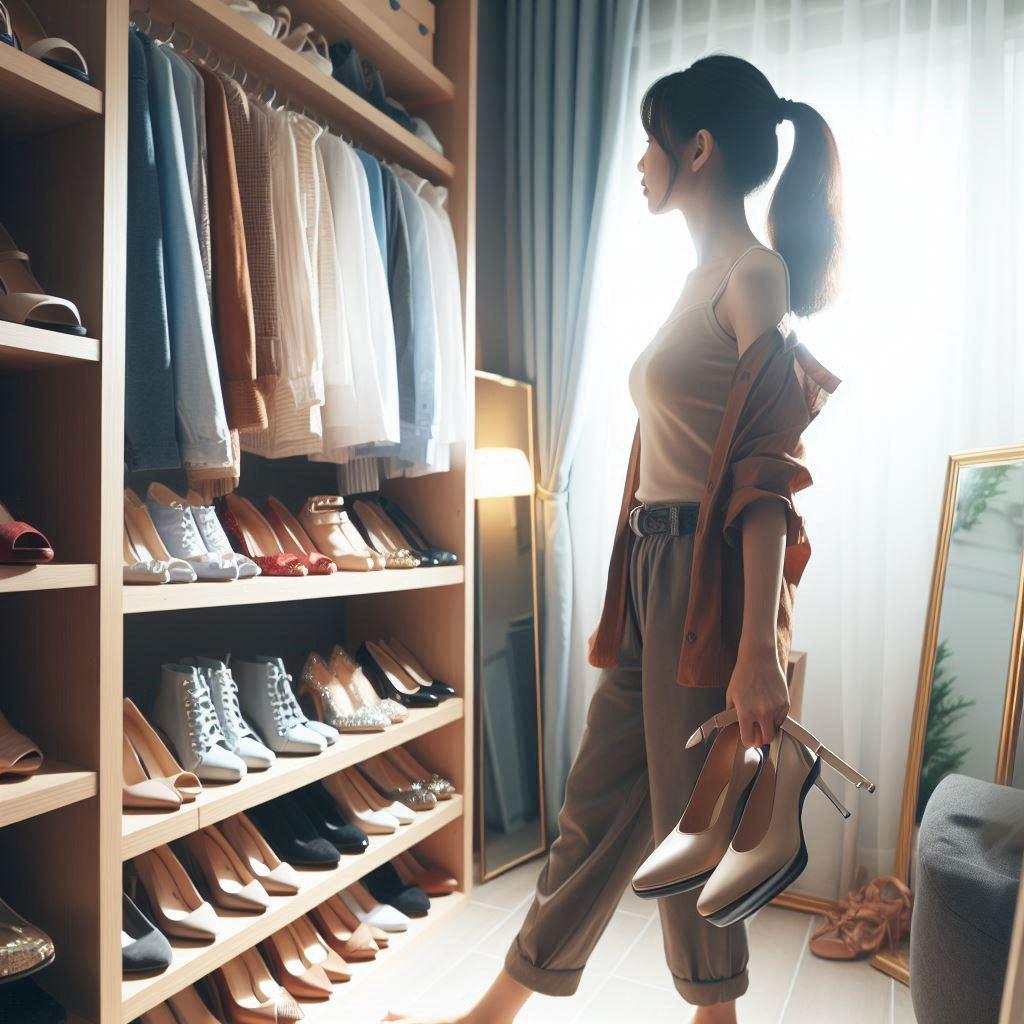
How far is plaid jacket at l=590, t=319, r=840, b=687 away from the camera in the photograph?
1185mm

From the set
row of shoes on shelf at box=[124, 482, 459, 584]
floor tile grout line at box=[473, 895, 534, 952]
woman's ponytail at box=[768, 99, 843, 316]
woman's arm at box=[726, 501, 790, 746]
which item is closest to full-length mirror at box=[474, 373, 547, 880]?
floor tile grout line at box=[473, 895, 534, 952]

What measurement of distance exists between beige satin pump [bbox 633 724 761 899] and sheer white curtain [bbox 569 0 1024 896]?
1.31 m

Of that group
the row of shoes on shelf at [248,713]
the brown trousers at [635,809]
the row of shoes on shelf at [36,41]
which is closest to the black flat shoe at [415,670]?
the row of shoes on shelf at [248,713]

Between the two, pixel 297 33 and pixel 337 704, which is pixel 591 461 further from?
pixel 297 33

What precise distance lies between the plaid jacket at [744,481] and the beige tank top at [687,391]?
0.07m

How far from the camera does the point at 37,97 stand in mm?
1259

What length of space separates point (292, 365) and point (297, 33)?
0.70 m

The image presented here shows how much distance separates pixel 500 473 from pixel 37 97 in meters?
1.44

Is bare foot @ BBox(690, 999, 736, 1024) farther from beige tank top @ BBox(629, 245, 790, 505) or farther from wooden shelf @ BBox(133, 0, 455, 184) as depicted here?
wooden shelf @ BBox(133, 0, 455, 184)

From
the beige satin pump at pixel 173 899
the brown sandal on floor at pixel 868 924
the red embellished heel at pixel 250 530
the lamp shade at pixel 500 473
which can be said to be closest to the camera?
the beige satin pump at pixel 173 899

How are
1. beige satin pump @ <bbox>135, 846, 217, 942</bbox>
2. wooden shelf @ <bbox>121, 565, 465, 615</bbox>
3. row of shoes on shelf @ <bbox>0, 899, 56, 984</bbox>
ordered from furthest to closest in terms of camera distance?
1. beige satin pump @ <bbox>135, 846, 217, 942</bbox>
2. wooden shelf @ <bbox>121, 565, 465, 615</bbox>
3. row of shoes on shelf @ <bbox>0, 899, 56, 984</bbox>

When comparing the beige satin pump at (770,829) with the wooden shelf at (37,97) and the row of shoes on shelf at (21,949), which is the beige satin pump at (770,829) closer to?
the row of shoes on shelf at (21,949)

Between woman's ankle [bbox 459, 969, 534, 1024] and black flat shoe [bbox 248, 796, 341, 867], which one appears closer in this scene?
woman's ankle [bbox 459, 969, 534, 1024]

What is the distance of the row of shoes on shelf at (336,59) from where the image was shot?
1.74 meters
